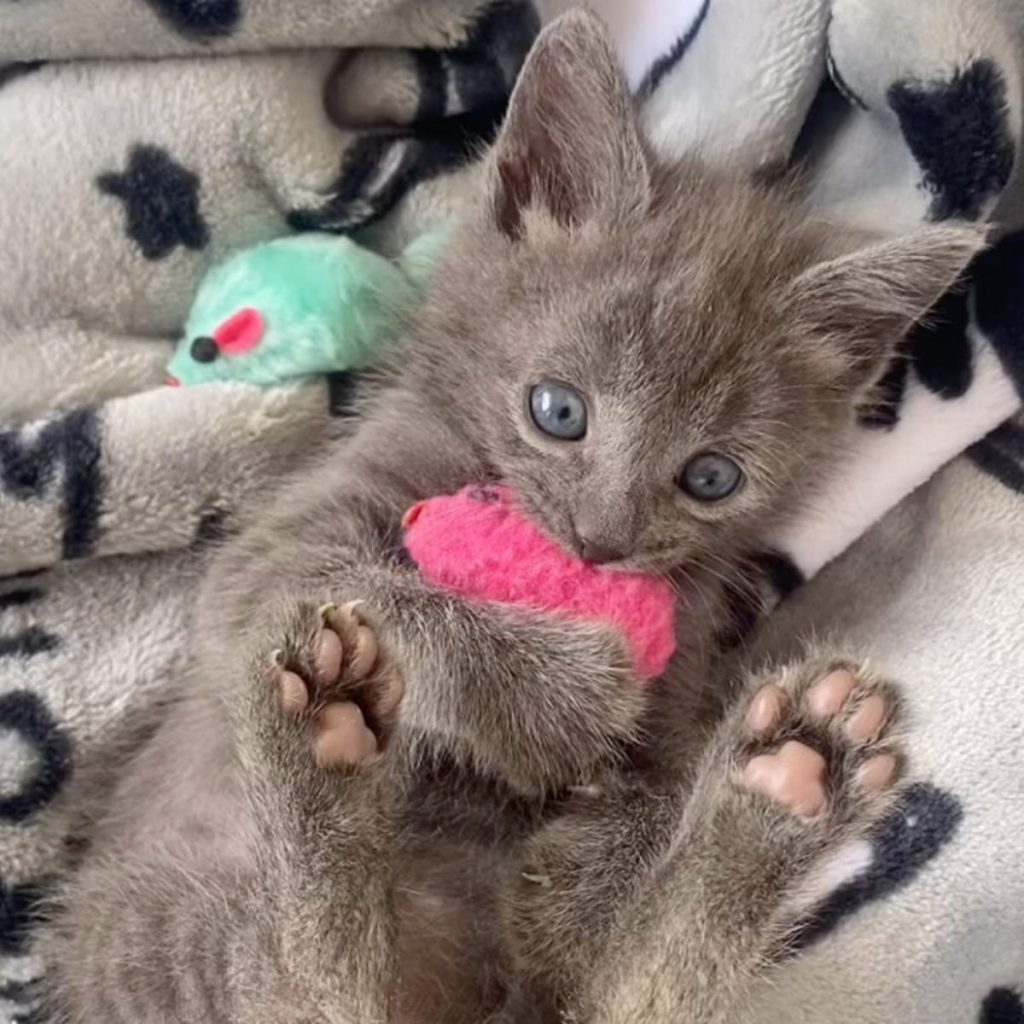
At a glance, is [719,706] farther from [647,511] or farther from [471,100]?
[471,100]

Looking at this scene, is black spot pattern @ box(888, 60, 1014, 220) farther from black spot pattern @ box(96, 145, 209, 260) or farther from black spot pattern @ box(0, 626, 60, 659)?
black spot pattern @ box(0, 626, 60, 659)

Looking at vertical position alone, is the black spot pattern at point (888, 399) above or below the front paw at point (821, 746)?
above

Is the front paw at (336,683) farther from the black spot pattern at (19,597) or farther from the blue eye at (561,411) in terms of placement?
the black spot pattern at (19,597)

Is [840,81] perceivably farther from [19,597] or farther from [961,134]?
[19,597]

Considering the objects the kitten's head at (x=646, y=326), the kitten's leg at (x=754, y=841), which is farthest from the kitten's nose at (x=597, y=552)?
the kitten's leg at (x=754, y=841)

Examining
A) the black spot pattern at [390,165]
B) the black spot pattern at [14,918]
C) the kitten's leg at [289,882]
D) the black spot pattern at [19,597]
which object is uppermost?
the black spot pattern at [390,165]

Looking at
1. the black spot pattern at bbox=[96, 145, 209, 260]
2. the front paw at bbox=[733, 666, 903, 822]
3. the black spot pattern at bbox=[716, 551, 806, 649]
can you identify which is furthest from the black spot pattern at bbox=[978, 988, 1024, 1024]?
the black spot pattern at bbox=[96, 145, 209, 260]

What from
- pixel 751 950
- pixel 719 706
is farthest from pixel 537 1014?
pixel 719 706

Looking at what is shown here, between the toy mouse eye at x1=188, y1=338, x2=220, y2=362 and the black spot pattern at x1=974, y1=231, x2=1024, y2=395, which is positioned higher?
the black spot pattern at x1=974, y1=231, x2=1024, y2=395
